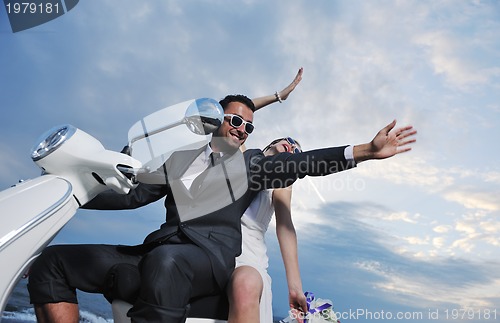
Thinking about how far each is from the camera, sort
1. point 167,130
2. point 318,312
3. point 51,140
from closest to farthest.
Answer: point 51,140
point 167,130
point 318,312

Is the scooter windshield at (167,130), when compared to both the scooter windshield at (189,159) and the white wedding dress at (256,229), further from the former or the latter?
the white wedding dress at (256,229)

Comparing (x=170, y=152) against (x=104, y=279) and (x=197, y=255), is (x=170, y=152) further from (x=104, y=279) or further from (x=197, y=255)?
(x=104, y=279)

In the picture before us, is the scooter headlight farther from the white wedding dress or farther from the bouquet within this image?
the bouquet

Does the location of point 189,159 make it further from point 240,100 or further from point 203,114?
point 240,100

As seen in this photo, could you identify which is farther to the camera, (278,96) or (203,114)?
(278,96)

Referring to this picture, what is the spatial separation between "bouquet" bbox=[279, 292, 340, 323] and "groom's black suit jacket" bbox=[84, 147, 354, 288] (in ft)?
2.80

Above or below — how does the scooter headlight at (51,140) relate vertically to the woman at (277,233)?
above

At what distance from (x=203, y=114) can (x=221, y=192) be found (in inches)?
17.7

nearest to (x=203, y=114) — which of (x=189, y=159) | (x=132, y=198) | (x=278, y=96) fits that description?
(x=189, y=159)

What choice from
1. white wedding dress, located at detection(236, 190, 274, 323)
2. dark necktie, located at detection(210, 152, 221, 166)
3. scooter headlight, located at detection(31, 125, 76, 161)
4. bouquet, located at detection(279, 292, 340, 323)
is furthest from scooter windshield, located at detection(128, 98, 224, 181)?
bouquet, located at detection(279, 292, 340, 323)

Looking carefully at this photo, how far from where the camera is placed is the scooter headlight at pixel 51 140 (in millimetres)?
1651

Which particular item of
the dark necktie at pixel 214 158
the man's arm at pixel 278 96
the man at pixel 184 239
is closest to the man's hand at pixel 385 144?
the man at pixel 184 239

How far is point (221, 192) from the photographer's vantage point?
209cm

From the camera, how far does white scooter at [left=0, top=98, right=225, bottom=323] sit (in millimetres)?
1505
